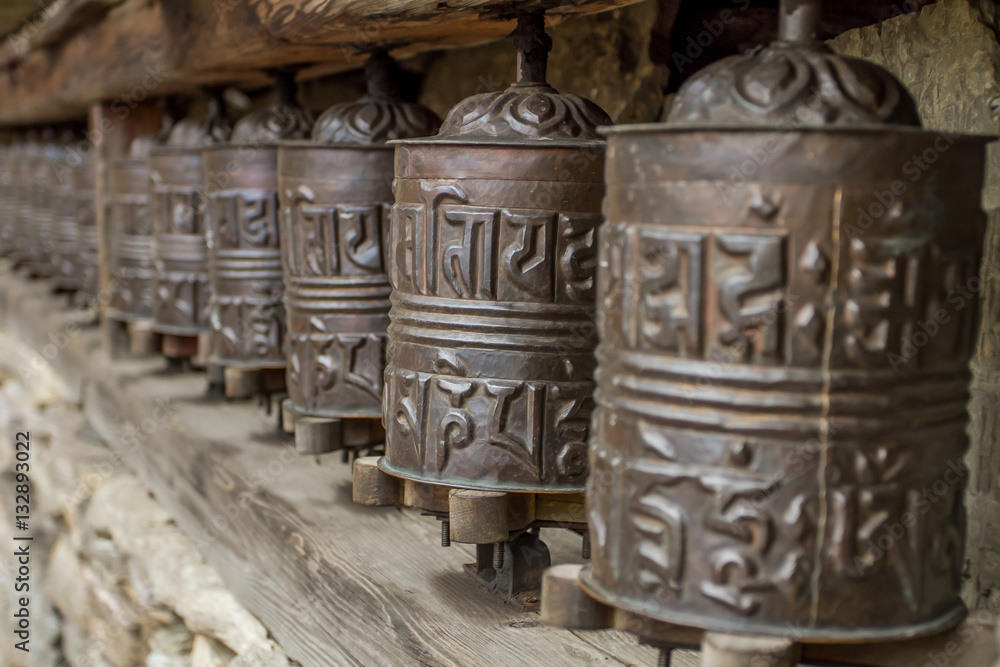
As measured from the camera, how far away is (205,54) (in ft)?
11.0

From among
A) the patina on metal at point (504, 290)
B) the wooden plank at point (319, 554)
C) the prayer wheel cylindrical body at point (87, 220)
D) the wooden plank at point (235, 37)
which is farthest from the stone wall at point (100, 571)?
the wooden plank at point (235, 37)

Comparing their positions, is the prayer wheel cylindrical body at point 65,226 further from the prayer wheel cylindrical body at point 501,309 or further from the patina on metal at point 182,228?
the prayer wheel cylindrical body at point 501,309

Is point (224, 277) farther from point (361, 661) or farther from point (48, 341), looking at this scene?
point (48, 341)

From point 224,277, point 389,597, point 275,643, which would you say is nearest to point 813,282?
point 389,597

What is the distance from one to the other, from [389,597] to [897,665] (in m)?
1.08

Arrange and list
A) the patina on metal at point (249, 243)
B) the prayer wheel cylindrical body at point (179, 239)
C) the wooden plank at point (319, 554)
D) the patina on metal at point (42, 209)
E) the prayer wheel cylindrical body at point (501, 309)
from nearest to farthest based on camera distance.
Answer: the prayer wheel cylindrical body at point (501, 309)
the wooden plank at point (319, 554)
the patina on metal at point (249, 243)
the prayer wheel cylindrical body at point (179, 239)
the patina on metal at point (42, 209)

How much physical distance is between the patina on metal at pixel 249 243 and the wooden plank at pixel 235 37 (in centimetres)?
25

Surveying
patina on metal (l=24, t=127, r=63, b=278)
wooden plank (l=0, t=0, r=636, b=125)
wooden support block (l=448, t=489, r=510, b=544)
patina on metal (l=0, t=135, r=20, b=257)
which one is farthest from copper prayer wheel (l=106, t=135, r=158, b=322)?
patina on metal (l=0, t=135, r=20, b=257)

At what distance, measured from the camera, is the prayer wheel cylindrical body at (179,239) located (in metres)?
Result: 3.87

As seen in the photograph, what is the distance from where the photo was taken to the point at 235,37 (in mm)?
3000

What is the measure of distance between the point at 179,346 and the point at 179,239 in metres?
0.63

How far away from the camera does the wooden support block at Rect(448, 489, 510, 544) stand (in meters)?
1.85

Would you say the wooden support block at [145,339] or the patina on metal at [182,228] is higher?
the patina on metal at [182,228]

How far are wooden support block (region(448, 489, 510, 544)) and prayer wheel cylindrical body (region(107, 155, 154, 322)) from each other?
307 cm
